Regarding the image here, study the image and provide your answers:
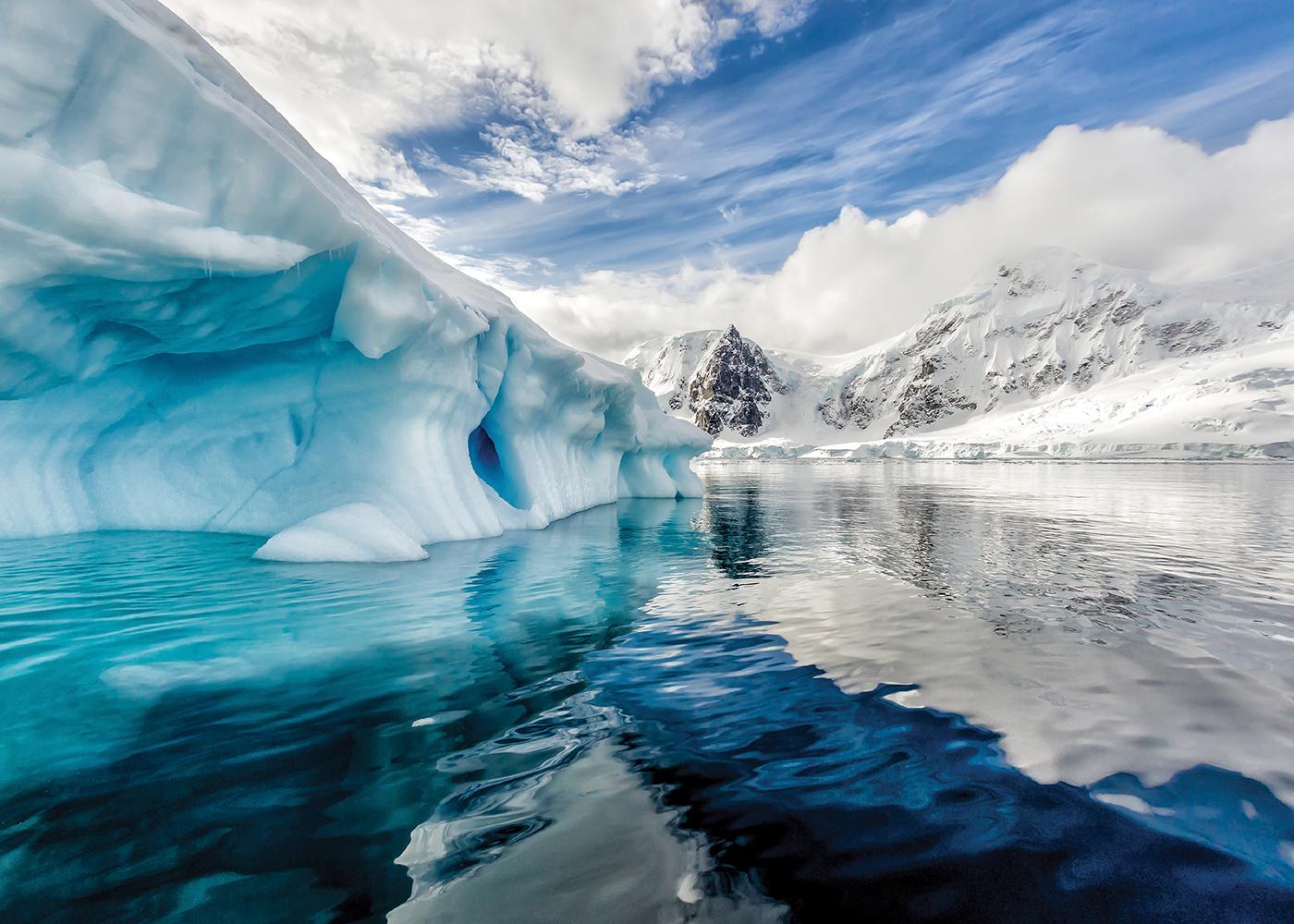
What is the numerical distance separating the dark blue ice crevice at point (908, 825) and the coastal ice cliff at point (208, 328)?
7.07 meters

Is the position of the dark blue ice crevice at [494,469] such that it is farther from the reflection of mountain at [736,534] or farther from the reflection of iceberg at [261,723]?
the reflection of iceberg at [261,723]

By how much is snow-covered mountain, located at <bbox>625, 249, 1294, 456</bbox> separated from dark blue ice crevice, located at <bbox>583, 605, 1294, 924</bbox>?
8009 centimetres

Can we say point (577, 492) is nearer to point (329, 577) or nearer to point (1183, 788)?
point (329, 577)

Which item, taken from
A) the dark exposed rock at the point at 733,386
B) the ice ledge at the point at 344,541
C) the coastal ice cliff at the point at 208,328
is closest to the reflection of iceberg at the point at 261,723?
the ice ledge at the point at 344,541

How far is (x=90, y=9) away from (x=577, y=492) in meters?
13.9

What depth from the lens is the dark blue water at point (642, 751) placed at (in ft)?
7.20

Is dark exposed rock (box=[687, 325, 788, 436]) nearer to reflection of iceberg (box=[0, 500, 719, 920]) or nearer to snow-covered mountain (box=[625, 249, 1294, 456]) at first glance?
snow-covered mountain (box=[625, 249, 1294, 456])

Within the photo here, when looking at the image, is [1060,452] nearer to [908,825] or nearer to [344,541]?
[344,541]

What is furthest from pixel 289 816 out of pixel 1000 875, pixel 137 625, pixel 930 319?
pixel 930 319

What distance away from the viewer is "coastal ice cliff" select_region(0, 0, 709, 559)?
618cm

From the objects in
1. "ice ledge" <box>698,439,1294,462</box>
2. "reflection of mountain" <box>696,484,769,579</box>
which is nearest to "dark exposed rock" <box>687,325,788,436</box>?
"ice ledge" <box>698,439,1294,462</box>

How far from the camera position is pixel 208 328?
8.63m

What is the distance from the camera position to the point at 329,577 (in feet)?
24.9

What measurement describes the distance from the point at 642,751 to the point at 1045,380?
18187 cm
